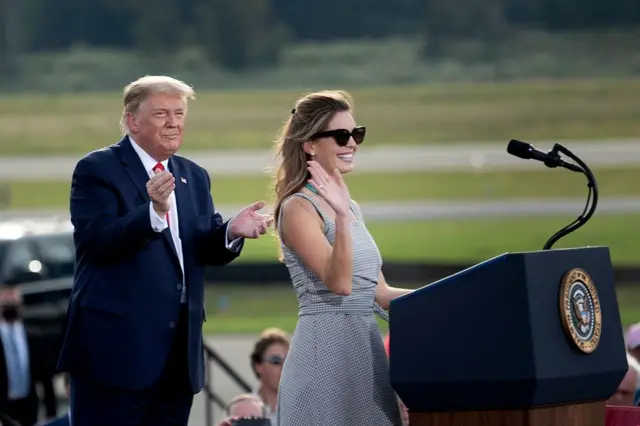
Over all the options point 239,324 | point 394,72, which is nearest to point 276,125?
point 394,72

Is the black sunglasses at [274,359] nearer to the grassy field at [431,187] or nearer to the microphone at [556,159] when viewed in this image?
the microphone at [556,159]

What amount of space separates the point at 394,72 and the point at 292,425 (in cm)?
1922

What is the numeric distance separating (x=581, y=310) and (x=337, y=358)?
68 centimetres

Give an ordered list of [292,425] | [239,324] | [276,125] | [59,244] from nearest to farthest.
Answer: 1. [292,425]
2. [59,244]
3. [239,324]
4. [276,125]

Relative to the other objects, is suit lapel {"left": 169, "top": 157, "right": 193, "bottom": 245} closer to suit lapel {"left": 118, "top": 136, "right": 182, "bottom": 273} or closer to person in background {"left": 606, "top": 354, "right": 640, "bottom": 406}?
suit lapel {"left": 118, "top": 136, "right": 182, "bottom": 273}

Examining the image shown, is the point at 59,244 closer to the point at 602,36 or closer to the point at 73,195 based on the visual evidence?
the point at 73,195

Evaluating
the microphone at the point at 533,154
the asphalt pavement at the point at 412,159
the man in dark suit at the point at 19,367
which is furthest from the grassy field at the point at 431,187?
the microphone at the point at 533,154

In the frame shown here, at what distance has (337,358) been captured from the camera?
3.55 m

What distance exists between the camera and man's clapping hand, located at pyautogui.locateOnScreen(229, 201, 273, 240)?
12.6ft

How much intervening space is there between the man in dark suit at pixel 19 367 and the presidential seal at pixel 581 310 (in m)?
6.43

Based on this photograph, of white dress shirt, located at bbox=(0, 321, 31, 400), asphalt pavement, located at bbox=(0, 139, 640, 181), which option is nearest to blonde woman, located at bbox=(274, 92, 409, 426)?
white dress shirt, located at bbox=(0, 321, 31, 400)

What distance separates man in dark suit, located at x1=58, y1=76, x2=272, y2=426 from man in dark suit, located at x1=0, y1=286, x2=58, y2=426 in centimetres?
548

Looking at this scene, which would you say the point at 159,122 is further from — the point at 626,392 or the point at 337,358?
the point at 626,392

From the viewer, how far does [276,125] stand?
931 inches
